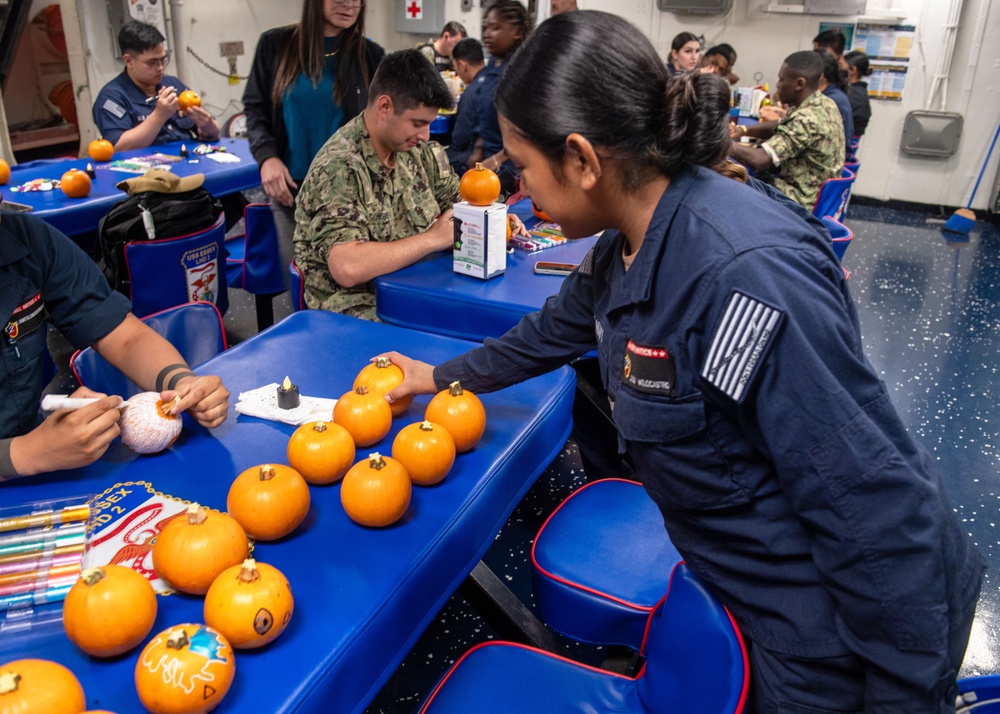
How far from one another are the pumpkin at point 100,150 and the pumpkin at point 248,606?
4012mm

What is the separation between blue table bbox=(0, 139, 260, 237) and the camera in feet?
10.9

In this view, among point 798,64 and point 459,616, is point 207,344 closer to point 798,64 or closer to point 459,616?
point 459,616

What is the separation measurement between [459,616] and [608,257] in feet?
4.76

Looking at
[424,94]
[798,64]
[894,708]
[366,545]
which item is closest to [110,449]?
[366,545]

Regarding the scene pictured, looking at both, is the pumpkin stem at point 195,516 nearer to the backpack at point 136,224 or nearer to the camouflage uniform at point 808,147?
the backpack at point 136,224

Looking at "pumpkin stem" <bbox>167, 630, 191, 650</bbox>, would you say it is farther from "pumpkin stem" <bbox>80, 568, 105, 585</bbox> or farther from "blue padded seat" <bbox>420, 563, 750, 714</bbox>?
"blue padded seat" <bbox>420, 563, 750, 714</bbox>

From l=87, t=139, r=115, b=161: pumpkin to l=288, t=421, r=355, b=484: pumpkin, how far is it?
3.69m

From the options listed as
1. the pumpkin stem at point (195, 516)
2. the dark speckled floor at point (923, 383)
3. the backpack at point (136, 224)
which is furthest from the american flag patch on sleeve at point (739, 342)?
the backpack at point (136, 224)

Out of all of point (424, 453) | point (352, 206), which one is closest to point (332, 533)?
point (424, 453)

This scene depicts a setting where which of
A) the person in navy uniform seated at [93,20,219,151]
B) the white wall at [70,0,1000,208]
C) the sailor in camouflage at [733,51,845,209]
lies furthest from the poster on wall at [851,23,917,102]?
the person in navy uniform seated at [93,20,219,151]

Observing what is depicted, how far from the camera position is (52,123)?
8078mm

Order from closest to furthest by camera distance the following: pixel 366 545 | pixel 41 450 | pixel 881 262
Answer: pixel 366 545 → pixel 41 450 → pixel 881 262

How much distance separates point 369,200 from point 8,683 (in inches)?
78.6

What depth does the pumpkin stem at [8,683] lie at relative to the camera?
2.73 ft
